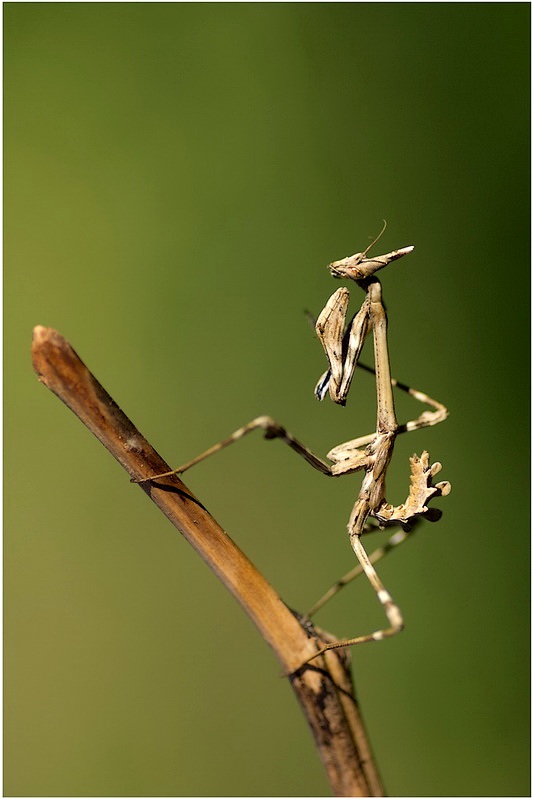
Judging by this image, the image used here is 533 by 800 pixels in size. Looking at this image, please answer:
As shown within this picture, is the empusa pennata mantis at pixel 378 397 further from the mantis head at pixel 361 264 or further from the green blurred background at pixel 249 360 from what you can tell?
the green blurred background at pixel 249 360

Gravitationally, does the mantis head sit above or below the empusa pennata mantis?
above

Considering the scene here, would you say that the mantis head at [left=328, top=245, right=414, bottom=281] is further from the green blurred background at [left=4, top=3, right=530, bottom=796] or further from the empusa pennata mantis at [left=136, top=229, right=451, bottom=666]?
the green blurred background at [left=4, top=3, right=530, bottom=796]

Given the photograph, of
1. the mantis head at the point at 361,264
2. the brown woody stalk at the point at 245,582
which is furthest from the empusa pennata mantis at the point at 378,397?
the brown woody stalk at the point at 245,582

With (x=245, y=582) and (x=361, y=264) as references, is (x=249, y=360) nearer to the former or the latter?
(x=361, y=264)

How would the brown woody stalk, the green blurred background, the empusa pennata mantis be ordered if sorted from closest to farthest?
the brown woody stalk → the empusa pennata mantis → the green blurred background

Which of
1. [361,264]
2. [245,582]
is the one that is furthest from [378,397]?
[245,582]

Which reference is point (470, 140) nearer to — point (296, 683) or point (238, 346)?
point (238, 346)

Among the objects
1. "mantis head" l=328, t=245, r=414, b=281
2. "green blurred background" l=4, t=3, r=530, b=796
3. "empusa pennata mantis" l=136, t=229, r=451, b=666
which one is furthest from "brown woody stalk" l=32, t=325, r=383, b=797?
"green blurred background" l=4, t=3, r=530, b=796
